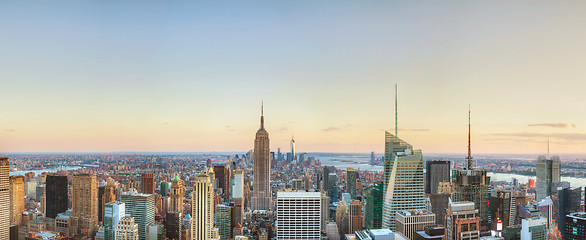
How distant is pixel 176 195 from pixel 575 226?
12185mm

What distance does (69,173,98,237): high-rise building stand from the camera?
42.3 ft

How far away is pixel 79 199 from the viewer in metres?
14.2

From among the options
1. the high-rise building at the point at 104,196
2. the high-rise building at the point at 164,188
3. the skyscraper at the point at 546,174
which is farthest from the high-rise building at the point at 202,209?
the skyscraper at the point at 546,174

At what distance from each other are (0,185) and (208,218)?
22.1ft

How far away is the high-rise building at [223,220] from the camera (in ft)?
43.7

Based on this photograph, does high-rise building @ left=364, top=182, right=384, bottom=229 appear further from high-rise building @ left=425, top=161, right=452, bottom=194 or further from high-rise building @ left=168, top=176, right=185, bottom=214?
high-rise building @ left=168, top=176, right=185, bottom=214

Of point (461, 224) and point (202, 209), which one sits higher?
point (461, 224)

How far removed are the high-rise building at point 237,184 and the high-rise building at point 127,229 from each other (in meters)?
5.60

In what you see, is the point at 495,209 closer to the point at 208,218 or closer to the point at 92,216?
the point at 208,218

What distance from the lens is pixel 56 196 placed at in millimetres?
14086

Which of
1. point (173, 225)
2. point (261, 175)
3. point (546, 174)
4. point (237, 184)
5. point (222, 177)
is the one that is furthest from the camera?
point (261, 175)

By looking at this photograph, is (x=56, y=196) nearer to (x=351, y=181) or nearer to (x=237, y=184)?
(x=237, y=184)

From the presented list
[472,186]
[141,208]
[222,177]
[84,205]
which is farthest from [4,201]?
[472,186]

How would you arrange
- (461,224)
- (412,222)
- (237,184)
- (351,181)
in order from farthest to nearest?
(237,184)
(351,181)
(412,222)
(461,224)
